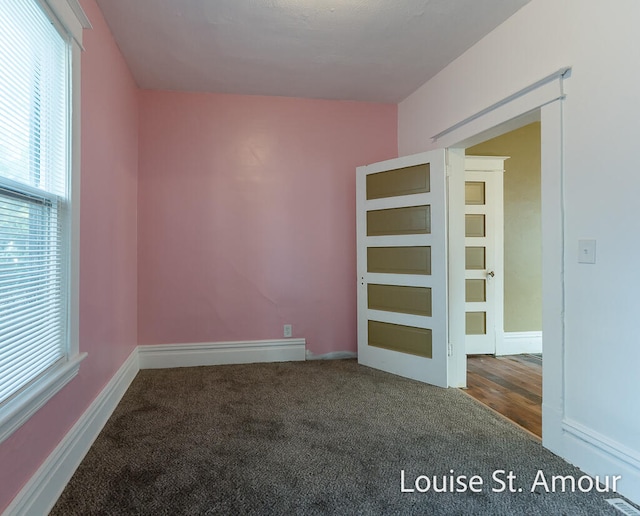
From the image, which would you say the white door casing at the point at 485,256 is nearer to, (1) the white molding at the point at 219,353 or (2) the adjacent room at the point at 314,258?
(2) the adjacent room at the point at 314,258

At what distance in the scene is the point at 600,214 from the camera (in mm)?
1850

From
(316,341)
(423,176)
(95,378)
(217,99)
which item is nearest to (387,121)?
(423,176)

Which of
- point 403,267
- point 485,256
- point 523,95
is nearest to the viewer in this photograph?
point 523,95

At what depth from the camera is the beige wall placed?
4.20 m

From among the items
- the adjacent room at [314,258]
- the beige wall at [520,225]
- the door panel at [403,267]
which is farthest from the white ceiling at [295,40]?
the beige wall at [520,225]

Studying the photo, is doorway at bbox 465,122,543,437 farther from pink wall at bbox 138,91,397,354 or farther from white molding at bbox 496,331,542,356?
pink wall at bbox 138,91,397,354

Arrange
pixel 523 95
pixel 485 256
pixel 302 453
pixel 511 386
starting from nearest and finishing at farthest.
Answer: pixel 302 453 → pixel 523 95 → pixel 511 386 → pixel 485 256

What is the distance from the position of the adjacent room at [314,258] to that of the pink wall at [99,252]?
0.03 metres

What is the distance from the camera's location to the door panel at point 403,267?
309 cm

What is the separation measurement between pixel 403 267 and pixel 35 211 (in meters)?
2.65

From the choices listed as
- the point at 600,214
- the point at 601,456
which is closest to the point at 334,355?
the point at 601,456

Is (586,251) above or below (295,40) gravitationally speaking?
below

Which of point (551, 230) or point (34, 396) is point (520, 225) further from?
point (34, 396)

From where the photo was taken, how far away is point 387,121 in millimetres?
4012
